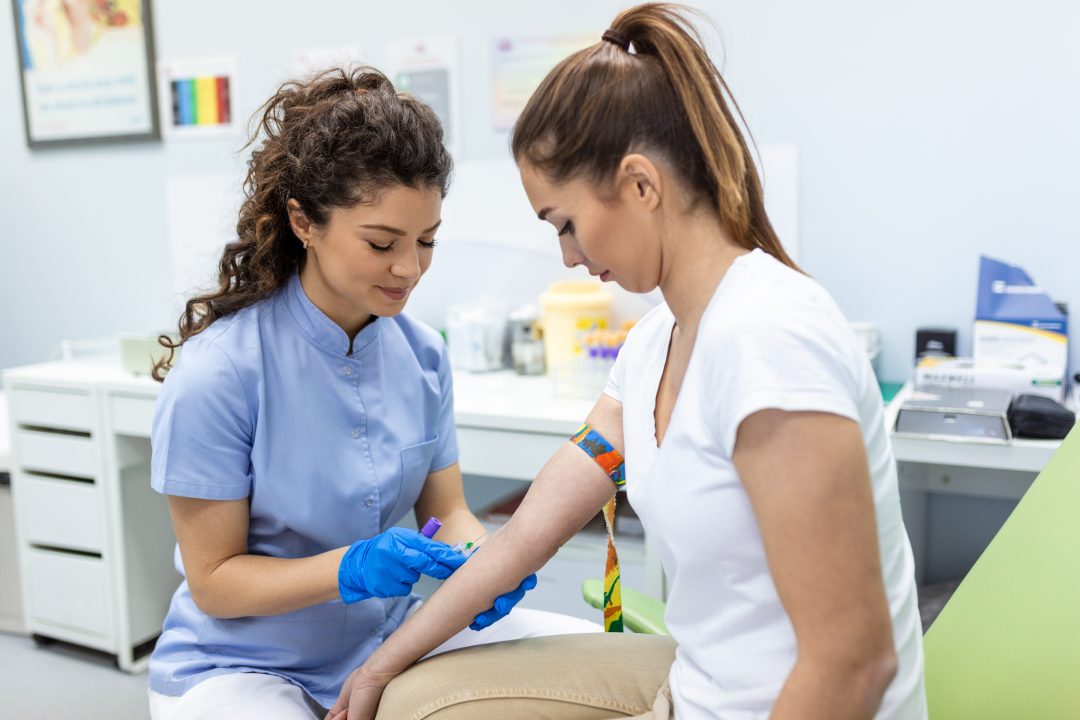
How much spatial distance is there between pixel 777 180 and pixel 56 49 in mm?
2219

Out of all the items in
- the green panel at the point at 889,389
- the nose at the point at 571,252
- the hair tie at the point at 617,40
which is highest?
the hair tie at the point at 617,40

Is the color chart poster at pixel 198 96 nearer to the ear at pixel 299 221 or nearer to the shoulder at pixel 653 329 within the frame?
the ear at pixel 299 221

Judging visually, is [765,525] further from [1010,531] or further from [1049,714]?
[1010,531]

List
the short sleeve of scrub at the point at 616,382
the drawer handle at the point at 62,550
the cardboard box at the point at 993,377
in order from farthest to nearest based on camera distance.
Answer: the drawer handle at the point at 62,550, the cardboard box at the point at 993,377, the short sleeve of scrub at the point at 616,382

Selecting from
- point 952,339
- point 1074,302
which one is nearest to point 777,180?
point 952,339

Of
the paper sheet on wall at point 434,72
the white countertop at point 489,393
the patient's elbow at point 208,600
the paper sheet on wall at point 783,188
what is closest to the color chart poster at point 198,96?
the paper sheet on wall at point 434,72

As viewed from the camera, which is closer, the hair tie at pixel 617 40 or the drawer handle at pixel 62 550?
the hair tie at pixel 617 40

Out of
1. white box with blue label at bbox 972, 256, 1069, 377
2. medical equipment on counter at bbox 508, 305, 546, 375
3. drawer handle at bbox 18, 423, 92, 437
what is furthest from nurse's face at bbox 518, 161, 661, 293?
drawer handle at bbox 18, 423, 92, 437

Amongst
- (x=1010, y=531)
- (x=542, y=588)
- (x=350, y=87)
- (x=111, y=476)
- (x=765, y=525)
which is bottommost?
(x=542, y=588)

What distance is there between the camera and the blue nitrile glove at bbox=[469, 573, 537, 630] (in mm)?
1167

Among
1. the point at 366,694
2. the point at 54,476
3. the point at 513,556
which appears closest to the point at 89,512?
the point at 54,476

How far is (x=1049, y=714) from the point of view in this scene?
3.29 feet

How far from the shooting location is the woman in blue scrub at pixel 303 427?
1182 mm

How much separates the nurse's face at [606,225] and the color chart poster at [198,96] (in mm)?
2025
